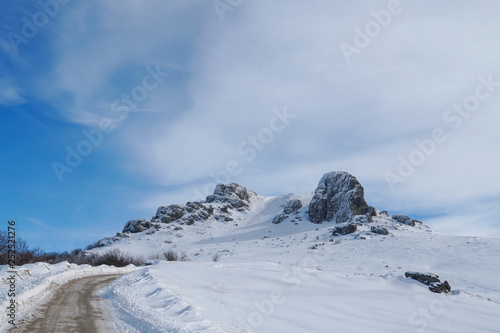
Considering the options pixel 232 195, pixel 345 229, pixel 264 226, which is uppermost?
pixel 232 195

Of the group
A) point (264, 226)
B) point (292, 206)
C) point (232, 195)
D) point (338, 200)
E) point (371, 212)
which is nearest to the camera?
point (371, 212)

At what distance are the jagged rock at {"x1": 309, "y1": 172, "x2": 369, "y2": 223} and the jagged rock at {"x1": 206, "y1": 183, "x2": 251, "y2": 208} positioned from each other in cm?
3167

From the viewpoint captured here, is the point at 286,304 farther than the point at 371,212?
No

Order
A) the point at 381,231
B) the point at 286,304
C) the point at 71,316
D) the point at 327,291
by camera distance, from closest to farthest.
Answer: the point at 71,316 → the point at 286,304 → the point at 327,291 → the point at 381,231

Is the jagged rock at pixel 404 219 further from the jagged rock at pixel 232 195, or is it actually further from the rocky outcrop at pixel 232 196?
the jagged rock at pixel 232 195

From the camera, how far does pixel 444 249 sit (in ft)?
123

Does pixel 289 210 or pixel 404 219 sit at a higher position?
pixel 289 210

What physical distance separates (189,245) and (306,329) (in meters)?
54.2

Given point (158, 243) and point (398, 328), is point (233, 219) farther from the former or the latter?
point (398, 328)

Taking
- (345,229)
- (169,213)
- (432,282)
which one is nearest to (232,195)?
(169,213)

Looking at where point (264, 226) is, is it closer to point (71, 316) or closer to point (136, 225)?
point (136, 225)

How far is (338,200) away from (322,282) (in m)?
47.2

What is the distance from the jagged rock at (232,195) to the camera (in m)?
98.1

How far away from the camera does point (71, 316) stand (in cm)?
1002
